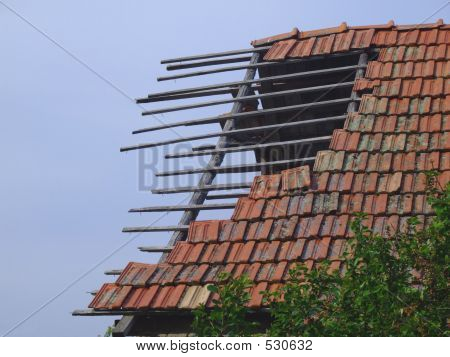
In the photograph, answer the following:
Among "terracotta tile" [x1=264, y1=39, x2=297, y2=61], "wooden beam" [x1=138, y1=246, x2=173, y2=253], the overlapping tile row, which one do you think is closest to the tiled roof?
"wooden beam" [x1=138, y1=246, x2=173, y2=253]

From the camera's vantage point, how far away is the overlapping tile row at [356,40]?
10.5 metres

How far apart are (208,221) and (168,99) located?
4117 millimetres

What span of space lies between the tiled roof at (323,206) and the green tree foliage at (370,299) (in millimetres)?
1446

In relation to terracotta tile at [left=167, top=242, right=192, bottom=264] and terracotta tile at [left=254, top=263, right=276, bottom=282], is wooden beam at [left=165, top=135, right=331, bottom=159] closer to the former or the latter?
terracotta tile at [left=167, top=242, right=192, bottom=264]

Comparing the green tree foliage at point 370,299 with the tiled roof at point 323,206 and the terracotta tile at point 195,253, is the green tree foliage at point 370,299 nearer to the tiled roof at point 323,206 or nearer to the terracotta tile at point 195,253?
the tiled roof at point 323,206

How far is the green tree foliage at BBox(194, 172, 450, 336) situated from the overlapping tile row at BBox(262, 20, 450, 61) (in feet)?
15.2

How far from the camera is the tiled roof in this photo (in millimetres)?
7824

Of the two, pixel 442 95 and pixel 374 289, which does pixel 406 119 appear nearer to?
pixel 442 95

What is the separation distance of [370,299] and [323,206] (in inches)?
104

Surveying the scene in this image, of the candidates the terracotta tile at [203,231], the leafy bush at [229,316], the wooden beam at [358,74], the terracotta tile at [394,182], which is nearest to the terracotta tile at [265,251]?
the terracotta tile at [203,231]

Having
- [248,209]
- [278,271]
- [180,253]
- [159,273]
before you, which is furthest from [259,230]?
[159,273]

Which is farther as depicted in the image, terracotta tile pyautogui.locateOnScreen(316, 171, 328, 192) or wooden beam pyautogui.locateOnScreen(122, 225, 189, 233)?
wooden beam pyautogui.locateOnScreen(122, 225, 189, 233)

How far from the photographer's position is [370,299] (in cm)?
567
